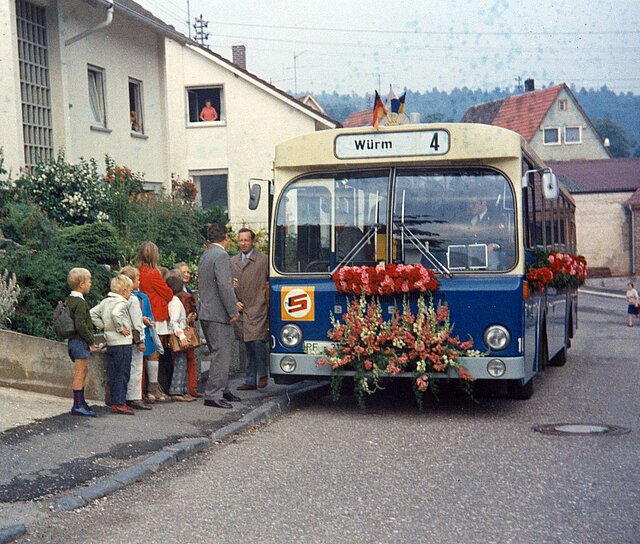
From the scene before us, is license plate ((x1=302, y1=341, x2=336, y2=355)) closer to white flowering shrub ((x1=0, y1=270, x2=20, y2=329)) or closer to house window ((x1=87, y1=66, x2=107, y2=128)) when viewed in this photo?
white flowering shrub ((x1=0, y1=270, x2=20, y2=329))

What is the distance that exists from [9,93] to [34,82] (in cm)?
135

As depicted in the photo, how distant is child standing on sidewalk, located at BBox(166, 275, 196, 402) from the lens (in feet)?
37.3

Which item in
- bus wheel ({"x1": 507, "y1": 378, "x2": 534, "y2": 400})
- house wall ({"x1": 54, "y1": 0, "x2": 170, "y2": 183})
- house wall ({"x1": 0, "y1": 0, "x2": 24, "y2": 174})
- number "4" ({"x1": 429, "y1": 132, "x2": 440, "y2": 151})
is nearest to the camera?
number "4" ({"x1": 429, "y1": 132, "x2": 440, "y2": 151})

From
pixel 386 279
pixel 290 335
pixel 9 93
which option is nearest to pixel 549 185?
pixel 386 279

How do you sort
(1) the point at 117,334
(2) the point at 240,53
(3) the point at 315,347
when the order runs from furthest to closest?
1. (2) the point at 240,53
2. (3) the point at 315,347
3. (1) the point at 117,334

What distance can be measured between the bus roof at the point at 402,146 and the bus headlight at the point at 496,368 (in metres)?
2.09

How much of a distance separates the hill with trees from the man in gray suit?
104958mm

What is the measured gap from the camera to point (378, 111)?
442 inches

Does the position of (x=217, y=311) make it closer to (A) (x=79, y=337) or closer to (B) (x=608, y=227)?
(A) (x=79, y=337)

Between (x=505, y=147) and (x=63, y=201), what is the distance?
9010 millimetres

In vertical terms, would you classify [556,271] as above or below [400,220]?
below

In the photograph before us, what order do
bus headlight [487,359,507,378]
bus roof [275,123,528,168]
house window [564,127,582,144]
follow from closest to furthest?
bus headlight [487,359,507,378], bus roof [275,123,528,168], house window [564,127,582,144]

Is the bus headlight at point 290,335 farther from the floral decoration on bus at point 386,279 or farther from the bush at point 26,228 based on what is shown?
the bush at point 26,228

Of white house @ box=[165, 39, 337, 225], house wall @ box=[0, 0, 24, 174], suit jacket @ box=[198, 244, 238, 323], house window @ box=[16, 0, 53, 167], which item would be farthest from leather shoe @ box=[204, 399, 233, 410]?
white house @ box=[165, 39, 337, 225]
